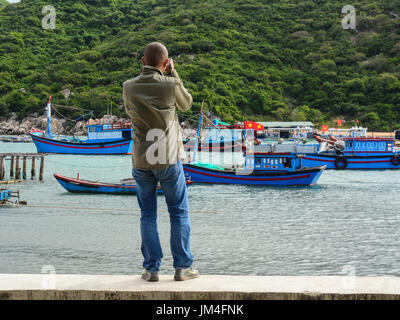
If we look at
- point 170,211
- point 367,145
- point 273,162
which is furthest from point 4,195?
point 367,145

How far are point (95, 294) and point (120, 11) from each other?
153258 mm

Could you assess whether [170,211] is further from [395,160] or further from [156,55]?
[395,160]

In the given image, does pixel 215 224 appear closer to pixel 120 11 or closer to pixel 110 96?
pixel 110 96

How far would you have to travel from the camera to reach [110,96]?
108m

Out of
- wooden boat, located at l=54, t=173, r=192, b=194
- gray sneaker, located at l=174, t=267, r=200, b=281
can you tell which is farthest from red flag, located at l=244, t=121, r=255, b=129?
gray sneaker, located at l=174, t=267, r=200, b=281

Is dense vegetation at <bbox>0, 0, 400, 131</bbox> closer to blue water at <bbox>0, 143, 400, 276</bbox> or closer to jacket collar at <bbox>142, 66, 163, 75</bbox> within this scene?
blue water at <bbox>0, 143, 400, 276</bbox>

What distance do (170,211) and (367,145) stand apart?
148ft

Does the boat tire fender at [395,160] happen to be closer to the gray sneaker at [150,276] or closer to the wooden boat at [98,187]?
the wooden boat at [98,187]

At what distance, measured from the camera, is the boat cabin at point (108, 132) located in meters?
71.1

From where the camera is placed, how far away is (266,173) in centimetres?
3381

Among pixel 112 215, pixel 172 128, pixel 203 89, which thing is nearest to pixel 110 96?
pixel 203 89

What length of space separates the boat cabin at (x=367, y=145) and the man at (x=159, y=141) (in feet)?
145

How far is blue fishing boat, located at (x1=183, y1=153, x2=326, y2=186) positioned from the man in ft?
96.7

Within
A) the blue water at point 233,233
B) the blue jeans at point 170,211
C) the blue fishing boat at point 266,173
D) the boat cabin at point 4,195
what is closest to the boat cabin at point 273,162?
the blue fishing boat at point 266,173
